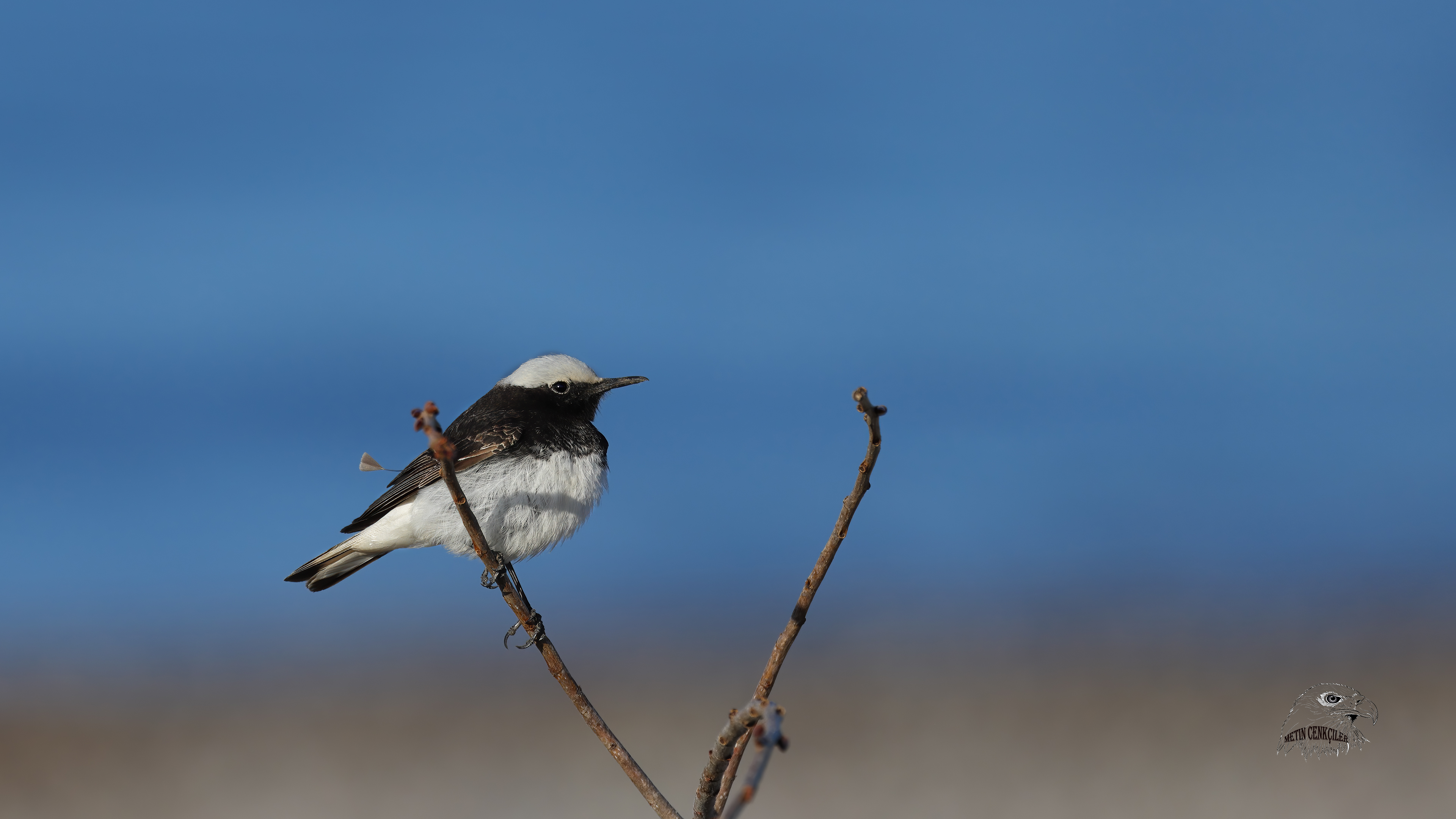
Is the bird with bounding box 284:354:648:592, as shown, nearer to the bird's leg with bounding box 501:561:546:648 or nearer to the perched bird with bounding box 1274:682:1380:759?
the bird's leg with bounding box 501:561:546:648

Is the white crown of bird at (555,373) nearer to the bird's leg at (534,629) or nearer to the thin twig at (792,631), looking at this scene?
the bird's leg at (534,629)

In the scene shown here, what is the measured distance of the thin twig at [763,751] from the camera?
213cm

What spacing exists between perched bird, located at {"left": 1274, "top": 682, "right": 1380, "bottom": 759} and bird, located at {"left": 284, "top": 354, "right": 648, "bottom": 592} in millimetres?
4168

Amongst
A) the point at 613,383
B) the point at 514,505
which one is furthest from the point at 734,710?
the point at 613,383

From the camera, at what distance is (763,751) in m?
2.17

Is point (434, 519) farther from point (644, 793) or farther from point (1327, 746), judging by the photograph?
point (1327, 746)

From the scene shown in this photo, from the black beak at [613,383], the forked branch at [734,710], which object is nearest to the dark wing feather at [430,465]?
the black beak at [613,383]

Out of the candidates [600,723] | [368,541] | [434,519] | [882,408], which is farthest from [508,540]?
[882,408]

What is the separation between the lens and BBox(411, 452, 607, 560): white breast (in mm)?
6172

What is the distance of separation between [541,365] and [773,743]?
18.3 ft

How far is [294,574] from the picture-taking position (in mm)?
6820

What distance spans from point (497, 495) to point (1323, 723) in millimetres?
4840

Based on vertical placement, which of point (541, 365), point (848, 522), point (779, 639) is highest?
point (541, 365)

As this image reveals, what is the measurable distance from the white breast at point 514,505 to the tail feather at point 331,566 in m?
0.63
